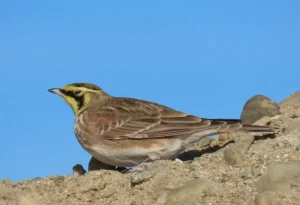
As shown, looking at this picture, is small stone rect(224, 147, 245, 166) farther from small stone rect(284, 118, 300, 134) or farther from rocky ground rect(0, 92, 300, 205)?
small stone rect(284, 118, 300, 134)

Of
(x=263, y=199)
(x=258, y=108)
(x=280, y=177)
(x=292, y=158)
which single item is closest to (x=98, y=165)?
(x=258, y=108)

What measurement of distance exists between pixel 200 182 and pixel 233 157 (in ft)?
4.70

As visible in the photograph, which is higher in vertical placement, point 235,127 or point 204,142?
point 204,142

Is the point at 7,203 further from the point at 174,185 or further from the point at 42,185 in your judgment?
the point at 174,185

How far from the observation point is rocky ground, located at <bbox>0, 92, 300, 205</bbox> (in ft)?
32.4

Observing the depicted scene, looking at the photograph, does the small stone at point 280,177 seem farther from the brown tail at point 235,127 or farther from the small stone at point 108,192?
the brown tail at point 235,127

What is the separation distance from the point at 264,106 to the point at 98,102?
9.96ft

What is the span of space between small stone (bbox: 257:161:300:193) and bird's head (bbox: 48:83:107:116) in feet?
16.1

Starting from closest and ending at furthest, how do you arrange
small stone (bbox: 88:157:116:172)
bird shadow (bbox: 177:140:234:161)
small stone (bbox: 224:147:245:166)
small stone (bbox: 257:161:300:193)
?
1. small stone (bbox: 257:161:300:193)
2. small stone (bbox: 224:147:245:166)
3. bird shadow (bbox: 177:140:234:161)
4. small stone (bbox: 88:157:116:172)

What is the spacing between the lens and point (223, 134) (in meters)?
13.6

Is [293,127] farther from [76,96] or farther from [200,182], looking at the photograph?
[76,96]

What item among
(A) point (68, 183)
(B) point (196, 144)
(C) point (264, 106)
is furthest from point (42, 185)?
(C) point (264, 106)

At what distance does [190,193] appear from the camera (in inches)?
392

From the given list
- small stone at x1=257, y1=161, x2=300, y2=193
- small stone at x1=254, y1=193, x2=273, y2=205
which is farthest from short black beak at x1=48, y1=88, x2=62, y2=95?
small stone at x1=254, y1=193, x2=273, y2=205
